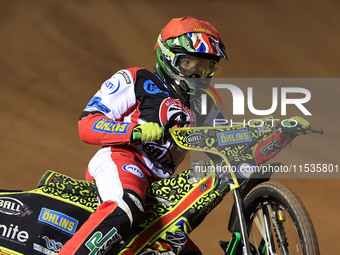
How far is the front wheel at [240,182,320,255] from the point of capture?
2.74 metres

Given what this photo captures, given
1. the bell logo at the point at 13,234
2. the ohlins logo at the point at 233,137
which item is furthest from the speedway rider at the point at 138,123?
the bell logo at the point at 13,234

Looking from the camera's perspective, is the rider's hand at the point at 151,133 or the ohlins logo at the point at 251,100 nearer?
the rider's hand at the point at 151,133

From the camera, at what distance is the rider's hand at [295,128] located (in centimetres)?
300

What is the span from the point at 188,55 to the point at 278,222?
1.01m

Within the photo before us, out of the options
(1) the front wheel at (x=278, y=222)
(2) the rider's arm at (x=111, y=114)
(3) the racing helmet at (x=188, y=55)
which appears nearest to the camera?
(1) the front wheel at (x=278, y=222)

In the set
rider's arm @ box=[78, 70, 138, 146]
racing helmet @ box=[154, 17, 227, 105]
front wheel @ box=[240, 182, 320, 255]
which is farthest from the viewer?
racing helmet @ box=[154, 17, 227, 105]

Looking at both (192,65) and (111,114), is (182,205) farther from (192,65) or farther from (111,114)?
(192,65)

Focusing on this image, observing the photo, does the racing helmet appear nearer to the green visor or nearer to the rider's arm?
the green visor

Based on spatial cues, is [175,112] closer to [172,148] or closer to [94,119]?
[172,148]

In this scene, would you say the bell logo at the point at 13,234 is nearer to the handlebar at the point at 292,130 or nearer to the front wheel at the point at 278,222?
the front wheel at the point at 278,222

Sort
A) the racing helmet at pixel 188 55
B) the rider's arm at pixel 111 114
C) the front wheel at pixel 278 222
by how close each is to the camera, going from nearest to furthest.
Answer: the front wheel at pixel 278 222 < the rider's arm at pixel 111 114 < the racing helmet at pixel 188 55

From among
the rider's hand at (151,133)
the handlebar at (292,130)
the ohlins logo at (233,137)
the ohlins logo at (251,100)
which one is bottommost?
the rider's hand at (151,133)

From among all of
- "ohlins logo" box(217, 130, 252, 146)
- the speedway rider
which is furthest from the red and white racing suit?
"ohlins logo" box(217, 130, 252, 146)

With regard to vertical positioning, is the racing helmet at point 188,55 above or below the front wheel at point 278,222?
above
